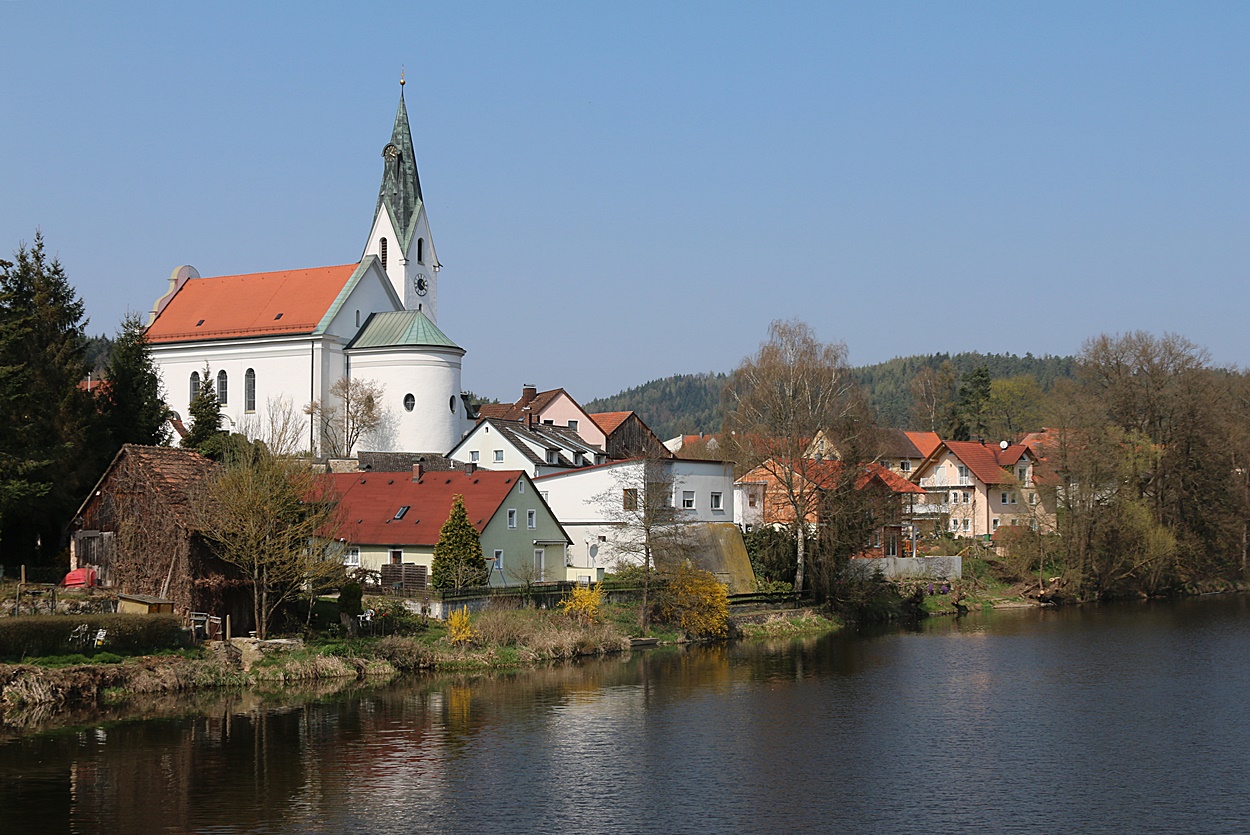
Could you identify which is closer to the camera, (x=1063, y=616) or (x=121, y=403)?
(x=121, y=403)

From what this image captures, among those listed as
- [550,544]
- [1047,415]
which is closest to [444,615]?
[550,544]

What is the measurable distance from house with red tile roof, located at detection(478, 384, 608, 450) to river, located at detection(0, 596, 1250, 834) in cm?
3898

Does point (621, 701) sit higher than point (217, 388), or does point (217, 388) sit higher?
point (217, 388)

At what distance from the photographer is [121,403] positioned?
42125 mm

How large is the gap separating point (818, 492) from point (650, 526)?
9.61 m

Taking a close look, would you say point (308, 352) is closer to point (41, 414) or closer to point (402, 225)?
point (402, 225)

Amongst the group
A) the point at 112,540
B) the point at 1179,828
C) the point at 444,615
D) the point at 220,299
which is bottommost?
the point at 1179,828

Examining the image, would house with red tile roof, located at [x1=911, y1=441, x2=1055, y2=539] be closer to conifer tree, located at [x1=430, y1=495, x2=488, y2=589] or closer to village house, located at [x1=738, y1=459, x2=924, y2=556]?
village house, located at [x1=738, y1=459, x2=924, y2=556]

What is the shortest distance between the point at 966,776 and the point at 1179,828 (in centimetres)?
408

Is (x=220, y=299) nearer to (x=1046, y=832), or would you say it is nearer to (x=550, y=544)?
(x=550, y=544)

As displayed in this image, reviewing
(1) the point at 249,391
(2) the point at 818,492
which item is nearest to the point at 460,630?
(2) the point at 818,492

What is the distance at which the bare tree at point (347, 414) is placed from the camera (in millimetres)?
63188

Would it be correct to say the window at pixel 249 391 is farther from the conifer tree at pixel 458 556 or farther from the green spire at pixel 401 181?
the conifer tree at pixel 458 556

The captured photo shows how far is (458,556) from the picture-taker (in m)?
38.3
